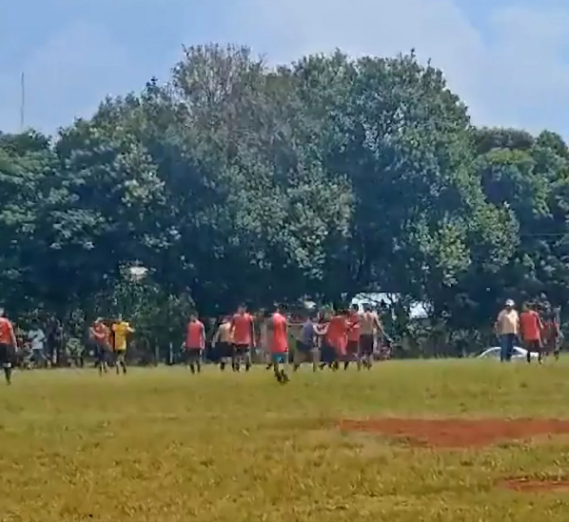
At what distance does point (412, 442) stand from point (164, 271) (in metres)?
46.9

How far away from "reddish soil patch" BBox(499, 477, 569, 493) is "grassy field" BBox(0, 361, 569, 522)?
0.62 feet

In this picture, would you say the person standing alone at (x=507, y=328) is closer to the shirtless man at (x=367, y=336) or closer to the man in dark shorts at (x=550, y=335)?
the shirtless man at (x=367, y=336)

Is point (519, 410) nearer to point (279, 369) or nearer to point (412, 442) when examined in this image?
point (412, 442)

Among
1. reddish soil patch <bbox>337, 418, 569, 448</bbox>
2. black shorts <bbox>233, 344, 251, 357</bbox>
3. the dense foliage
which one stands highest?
the dense foliage

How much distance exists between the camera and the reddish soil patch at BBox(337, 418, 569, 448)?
61.0 ft

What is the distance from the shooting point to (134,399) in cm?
2772

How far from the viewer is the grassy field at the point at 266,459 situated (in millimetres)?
13297

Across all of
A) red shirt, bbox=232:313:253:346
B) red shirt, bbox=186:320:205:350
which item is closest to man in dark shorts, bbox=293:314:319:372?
red shirt, bbox=186:320:205:350

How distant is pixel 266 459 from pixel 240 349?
75.6ft

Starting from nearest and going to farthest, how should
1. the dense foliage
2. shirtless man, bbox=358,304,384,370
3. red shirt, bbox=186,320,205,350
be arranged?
shirtless man, bbox=358,304,384,370, red shirt, bbox=186,320,205,350, the dense foliage

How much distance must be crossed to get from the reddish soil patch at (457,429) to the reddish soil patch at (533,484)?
3.23m

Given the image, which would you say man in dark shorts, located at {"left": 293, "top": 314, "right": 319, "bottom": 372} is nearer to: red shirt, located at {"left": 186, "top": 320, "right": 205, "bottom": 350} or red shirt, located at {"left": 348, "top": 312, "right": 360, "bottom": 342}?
red shirt, located at {"left": 348, "top": 312, "right": 360, "bottom": 342}

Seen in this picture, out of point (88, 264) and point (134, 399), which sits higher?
point (88, 264)

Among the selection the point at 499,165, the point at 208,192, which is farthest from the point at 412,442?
the point at 499,165
